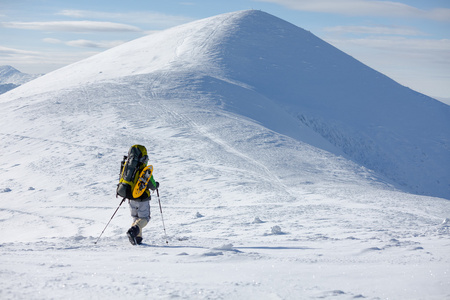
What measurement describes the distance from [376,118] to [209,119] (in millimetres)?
17521

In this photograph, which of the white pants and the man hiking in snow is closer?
the man hiking in snow

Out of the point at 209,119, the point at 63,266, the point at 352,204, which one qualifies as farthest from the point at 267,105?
the point at 63,266

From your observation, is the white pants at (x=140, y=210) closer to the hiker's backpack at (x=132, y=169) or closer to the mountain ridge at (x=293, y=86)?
the hiker's backpack at (x=132, y=169)

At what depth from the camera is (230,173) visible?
1827 cm

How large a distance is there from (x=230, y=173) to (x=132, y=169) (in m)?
10.1

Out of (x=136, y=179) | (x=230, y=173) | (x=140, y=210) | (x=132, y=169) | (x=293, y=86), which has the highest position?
(x=293, y=86)

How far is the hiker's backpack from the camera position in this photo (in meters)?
8.27

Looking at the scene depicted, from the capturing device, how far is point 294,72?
1656 inches

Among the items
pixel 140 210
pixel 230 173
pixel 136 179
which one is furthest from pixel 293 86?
pixel 136 179

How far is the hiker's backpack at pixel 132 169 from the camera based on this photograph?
8.27 meters

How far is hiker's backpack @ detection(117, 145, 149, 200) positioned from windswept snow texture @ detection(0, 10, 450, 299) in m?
1.03

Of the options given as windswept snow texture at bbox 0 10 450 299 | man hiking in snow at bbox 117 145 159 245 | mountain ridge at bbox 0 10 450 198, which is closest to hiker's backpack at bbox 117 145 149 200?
man hiking in snow at bbox 117 145 159 245

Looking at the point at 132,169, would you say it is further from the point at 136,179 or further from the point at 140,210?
the point at 140,210

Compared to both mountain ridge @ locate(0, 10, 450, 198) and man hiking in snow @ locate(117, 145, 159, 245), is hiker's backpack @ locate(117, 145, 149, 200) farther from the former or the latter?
mountain ridge @ locate(0, 10, 450, 198)
